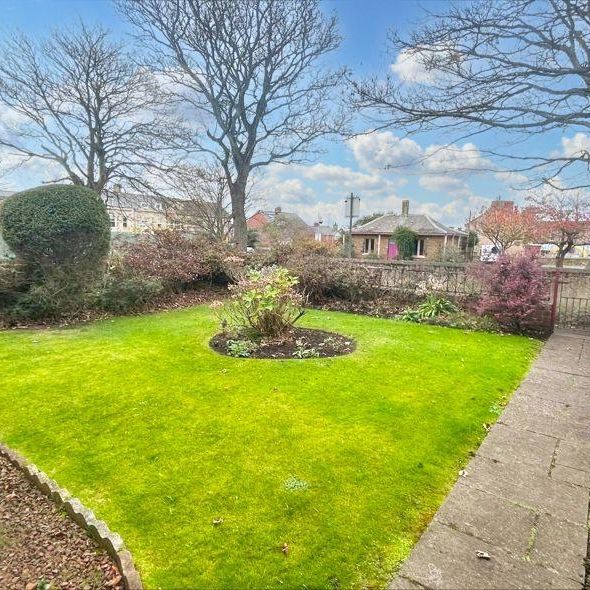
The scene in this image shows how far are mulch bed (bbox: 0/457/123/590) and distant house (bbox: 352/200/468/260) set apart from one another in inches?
1145

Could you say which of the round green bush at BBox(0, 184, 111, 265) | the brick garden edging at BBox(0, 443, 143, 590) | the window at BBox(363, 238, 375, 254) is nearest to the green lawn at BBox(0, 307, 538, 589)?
the brick garden edging at BBox(0, 443, 143, 590)

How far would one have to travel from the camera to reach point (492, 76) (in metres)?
5.82

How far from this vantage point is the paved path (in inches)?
76.9

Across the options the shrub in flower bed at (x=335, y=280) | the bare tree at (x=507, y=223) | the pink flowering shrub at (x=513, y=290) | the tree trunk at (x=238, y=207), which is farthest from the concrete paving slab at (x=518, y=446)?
the bare tree at (x=507, y=223)

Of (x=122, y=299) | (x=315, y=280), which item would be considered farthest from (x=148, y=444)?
(x=315, y=280)

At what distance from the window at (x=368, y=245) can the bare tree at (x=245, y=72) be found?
57.8 ft

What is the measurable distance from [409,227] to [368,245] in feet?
12.7

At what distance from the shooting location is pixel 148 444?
319 centimetres

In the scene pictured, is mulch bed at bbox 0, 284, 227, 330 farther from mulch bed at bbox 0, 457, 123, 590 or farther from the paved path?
the paved path

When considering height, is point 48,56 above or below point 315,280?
above

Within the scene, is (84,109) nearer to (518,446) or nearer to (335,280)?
(335,280)

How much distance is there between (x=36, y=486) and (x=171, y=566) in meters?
1.41

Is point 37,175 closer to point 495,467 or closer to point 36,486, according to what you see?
point 36,486

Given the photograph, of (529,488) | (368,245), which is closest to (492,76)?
(529,488)
